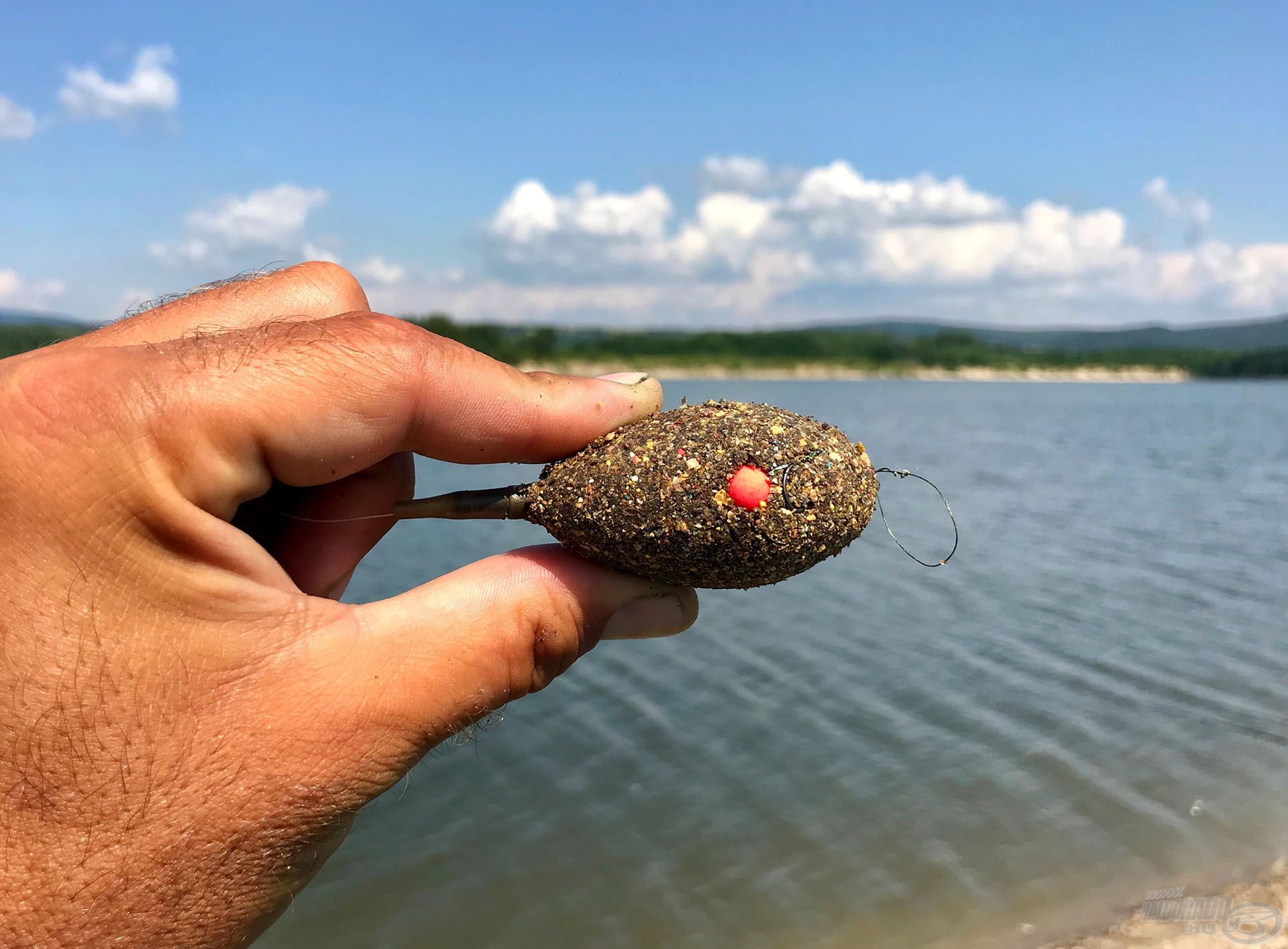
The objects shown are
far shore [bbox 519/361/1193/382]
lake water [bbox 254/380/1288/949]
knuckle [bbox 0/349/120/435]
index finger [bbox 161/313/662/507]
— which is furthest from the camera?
far shore [bbox 519/361/1193/382]

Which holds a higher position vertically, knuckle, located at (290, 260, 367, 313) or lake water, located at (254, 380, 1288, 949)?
knuckle, located at (290, 260, 367, 313)

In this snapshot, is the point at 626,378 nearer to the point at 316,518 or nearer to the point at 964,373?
the point at 316,518

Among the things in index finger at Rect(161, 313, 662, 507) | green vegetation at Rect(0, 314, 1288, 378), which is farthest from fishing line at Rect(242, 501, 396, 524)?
green vegetation at Rect(0, 314, 1288, 378)

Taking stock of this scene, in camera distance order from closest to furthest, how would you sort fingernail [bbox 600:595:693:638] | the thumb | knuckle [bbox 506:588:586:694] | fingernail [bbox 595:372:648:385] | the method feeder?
the thumb
knuckle [bbox 506:588:586:694]
the method feeder
fingernail [bbox 600:595:693:638]
fingernail [bbox 595:372:648:385]

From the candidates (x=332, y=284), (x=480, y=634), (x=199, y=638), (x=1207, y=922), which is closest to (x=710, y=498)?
(x=480, y=634)

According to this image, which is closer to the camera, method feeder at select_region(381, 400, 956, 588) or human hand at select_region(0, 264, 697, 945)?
human hand at select_region(0, 264, 697, 945)

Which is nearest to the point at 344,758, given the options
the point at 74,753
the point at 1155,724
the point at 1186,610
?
the point at 74,753

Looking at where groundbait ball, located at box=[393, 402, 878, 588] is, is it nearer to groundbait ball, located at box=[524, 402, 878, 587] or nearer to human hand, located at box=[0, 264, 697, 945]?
groundbait ball, located at box=[524, 402, 878, 587]
